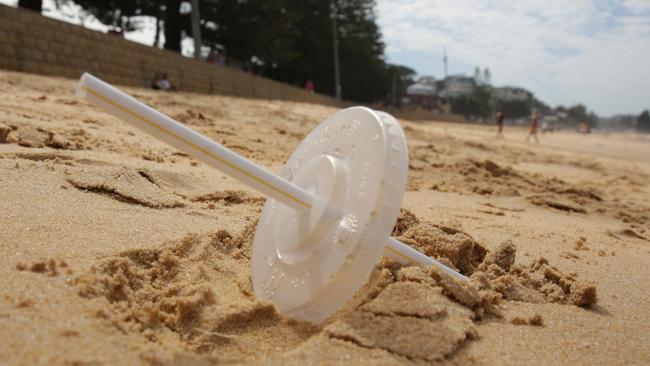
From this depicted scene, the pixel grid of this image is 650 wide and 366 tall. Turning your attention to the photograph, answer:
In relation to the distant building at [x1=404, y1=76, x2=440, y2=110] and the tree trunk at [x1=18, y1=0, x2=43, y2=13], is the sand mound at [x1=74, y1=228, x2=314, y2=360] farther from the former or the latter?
the distant building at [x1=404, y1=76, x2=440, y2=110]

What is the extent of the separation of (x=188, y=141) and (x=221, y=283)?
60cm

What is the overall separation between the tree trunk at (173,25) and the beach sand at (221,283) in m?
18.5

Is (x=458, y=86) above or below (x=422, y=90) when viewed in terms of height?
above

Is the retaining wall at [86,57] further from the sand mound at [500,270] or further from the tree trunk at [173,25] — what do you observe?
the sand mound at [500,270]

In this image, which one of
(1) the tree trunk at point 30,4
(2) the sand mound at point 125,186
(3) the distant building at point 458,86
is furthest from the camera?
(3) the distant building at point 458,86

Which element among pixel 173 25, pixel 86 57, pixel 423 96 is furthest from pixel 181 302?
pixel 423 96

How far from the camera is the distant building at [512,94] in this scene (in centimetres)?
10672

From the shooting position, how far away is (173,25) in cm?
2125

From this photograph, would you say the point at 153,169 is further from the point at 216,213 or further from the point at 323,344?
the point at 323,344

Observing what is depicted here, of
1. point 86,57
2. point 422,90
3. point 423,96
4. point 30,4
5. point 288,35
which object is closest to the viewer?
point 86,57

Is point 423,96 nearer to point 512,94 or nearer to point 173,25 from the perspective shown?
point 512,94

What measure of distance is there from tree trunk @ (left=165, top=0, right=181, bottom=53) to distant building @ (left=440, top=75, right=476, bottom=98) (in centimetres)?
7054

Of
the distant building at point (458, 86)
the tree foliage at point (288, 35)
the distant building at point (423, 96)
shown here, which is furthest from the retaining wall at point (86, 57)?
the distant building at point (458, 86)

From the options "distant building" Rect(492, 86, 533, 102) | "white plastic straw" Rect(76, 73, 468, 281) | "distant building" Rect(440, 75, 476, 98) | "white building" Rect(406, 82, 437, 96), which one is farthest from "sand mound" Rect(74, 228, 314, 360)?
"distant building" Rect(492, 86, 533, 102)
